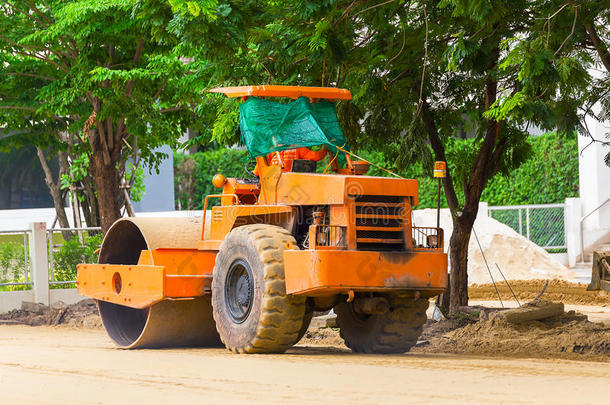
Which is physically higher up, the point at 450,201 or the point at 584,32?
the point at 584,32

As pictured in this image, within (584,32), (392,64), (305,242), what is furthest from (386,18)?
(305,242)

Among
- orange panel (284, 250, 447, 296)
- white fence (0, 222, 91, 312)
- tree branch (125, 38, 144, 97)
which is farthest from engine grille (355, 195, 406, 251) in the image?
white fence (0, 222, 91, 312)

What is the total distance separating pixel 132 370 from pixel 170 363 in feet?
2.24

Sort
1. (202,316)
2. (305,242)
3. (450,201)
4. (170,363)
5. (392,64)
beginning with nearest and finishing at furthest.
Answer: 1. (170,363)
2. (305,242)
3. (202,316)
4. (392,64)
5. (450,201)

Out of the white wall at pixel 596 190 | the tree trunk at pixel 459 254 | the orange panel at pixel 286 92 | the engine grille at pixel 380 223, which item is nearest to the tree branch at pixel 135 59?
the orange panel at pixel 286 92

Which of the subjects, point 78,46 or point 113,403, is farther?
point 78,46

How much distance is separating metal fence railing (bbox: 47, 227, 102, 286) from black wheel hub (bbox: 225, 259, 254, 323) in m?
8.94

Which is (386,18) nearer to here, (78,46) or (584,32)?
(584,32)

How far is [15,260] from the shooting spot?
19.1m

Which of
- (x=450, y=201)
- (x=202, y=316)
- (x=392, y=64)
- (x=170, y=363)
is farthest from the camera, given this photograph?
(x=450, y=201)

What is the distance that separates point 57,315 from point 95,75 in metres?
4.53

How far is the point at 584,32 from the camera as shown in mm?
12742

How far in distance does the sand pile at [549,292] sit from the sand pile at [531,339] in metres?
5.83

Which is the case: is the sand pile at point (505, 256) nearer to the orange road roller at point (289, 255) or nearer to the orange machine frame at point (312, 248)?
the orange road roller at point (289, 255)
